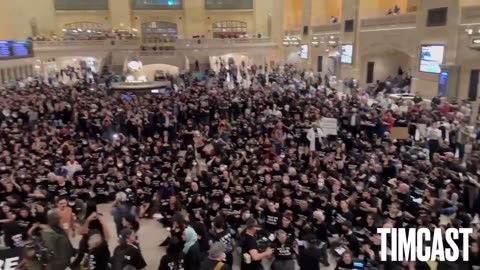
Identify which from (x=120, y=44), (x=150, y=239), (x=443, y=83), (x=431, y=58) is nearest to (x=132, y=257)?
(x=150, y=239)

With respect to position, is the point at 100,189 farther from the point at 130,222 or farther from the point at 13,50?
the point at 13,50

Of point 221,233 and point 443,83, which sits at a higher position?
point 443,83

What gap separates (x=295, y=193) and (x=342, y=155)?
3.67 meters

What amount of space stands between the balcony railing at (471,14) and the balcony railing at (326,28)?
44.1ft

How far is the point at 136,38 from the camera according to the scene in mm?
41438

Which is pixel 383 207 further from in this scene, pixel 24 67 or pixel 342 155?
pixel 24 67

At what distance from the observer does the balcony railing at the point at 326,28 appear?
33875 mm

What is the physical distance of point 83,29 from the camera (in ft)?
157

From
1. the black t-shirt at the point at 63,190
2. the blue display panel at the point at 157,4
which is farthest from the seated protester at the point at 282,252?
the blue display panel at the point at 157,4

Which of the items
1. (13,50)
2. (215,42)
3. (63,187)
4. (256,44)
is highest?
(215,42)

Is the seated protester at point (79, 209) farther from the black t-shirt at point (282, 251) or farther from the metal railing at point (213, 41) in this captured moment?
the metal railing at point (213, 41)

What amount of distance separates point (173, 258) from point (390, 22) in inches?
946

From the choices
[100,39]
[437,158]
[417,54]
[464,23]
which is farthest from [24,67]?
[437,158]

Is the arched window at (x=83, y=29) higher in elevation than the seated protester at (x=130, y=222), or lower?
higher
